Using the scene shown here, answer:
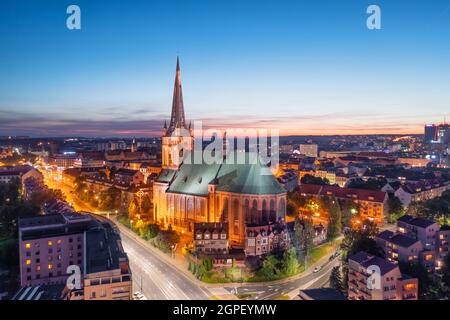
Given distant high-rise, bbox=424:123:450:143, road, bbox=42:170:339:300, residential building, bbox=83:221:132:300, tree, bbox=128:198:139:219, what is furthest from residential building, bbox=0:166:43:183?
distant high-rise, bbox=424:123:450:143

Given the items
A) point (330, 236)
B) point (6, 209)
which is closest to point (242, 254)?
point (330, 236)

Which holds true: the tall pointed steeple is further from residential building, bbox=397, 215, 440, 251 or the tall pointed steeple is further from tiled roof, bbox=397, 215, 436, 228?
residential building, bbox=397, 215, 440, 251

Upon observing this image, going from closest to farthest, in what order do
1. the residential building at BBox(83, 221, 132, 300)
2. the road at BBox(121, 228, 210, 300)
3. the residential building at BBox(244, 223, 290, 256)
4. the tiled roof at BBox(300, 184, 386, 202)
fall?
the residential building at BBox(83, 221, 132, 300) → the road at BBox(121, 228, 210, 300) → the residential building at BBox(244, 223, 290, 256) → the tiled roof at BBox(300, 184, 386, 202)

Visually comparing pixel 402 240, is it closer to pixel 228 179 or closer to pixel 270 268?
pixel 270 268

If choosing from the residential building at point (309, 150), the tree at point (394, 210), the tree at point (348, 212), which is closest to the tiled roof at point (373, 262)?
the tree at point (348, 212)

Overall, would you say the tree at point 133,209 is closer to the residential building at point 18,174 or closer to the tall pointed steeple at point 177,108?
the tall pointed steeple at point 177,108

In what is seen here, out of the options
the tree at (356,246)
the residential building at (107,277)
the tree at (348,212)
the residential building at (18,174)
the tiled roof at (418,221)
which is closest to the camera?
the residential building at (107,277)

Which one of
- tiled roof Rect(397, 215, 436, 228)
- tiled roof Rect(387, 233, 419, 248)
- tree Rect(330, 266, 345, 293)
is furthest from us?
tiled roof Rect(397, 215, 436, 228)
